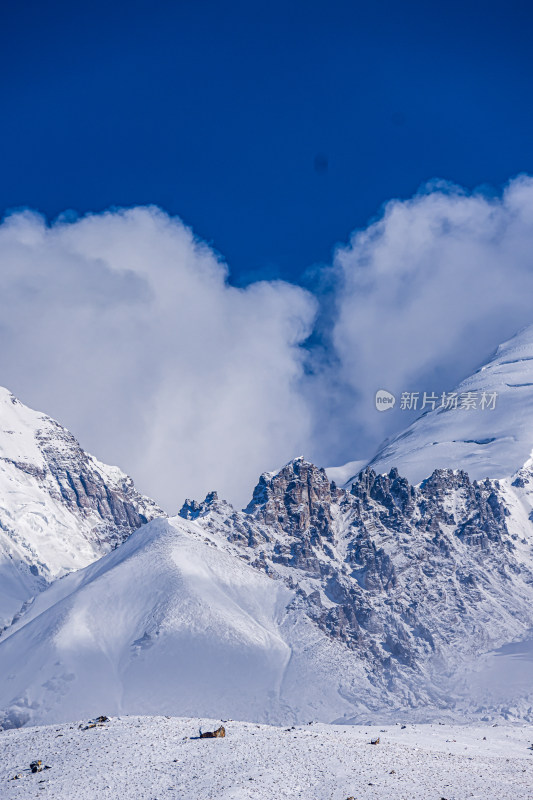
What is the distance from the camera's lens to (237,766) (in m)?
93.5

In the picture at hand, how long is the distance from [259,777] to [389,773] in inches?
507

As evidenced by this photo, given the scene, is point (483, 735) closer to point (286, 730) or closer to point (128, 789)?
point (286, 730)

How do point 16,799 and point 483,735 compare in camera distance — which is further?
point 483,735

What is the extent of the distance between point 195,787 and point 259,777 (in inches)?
246

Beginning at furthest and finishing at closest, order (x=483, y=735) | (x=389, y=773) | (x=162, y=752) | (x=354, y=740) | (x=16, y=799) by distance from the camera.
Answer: (x=483, y=735) → (x=354, y=740) → (x=162, y=752) → (x=389, y=773) → (x=16, y=799)

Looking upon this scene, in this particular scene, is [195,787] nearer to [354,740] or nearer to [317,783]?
[317,783]

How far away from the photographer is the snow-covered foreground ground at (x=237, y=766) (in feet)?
282

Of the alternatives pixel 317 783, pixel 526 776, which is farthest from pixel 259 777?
pixel 526 776

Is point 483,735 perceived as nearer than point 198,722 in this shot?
No

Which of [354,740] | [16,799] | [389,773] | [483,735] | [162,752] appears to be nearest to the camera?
[16,799]

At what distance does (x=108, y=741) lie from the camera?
103m

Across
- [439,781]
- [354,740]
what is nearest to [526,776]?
[439,781]

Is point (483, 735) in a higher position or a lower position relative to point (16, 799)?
higher

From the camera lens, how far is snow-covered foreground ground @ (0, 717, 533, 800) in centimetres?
8594
